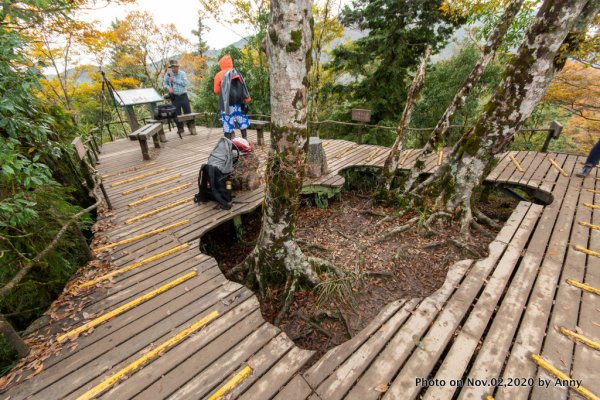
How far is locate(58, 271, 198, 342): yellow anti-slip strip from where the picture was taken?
279cm

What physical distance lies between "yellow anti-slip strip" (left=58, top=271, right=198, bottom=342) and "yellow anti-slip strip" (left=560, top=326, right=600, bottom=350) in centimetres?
445

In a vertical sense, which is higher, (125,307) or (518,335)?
(125,307)

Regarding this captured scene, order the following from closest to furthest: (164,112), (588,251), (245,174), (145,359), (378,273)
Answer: (145,359) → (588,251) → (378,273) → (245,174) → (164,112)

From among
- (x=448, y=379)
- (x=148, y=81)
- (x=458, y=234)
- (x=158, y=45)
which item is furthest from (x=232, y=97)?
(x=148, y=81)

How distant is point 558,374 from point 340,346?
2.01 meters

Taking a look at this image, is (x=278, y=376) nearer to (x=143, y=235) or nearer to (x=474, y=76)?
(x=143, y=235)

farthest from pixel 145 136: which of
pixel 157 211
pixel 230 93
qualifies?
pixel 157 211

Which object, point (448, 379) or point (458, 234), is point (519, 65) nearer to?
point (458, 234)

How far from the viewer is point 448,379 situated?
239cm

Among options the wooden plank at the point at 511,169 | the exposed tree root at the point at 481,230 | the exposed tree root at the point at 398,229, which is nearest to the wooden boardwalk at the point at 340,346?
the exposed tree root at the point at 481,230

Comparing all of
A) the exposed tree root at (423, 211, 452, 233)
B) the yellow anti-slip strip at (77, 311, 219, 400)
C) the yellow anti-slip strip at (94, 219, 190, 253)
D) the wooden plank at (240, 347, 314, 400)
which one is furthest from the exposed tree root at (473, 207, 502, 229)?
the yellow anti-slip strip at (94, 219, 190, 253)

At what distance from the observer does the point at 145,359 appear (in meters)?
2.57

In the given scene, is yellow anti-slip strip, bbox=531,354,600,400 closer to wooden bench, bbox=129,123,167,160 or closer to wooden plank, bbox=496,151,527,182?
wooden plank, bbox=496,151,527,182

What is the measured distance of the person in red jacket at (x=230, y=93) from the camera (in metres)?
6.27
